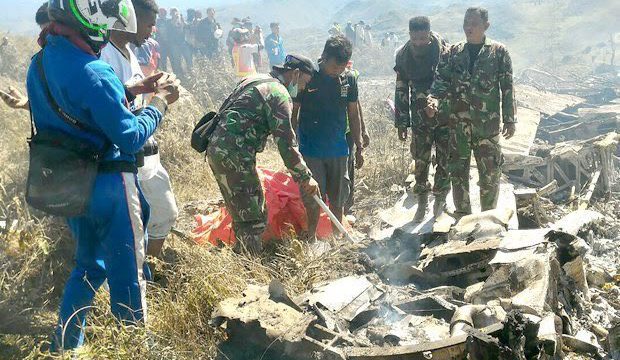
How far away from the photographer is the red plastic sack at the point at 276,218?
16.7 ft

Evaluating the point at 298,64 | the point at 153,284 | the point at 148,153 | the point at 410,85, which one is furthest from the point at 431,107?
the point at 153,284

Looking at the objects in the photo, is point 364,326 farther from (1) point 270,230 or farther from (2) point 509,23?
(2) point 509,23

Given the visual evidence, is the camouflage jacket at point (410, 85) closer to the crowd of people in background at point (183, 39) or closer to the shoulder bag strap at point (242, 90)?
the shoulder bag strap at point (242, 90)

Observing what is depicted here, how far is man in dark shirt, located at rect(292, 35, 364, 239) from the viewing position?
5172 millimetres

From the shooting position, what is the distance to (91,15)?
103 inches

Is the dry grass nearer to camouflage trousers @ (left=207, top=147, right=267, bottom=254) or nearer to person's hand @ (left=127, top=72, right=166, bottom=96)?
camouflage trousers @ (left=207, top=147, right=267, bottom=254)

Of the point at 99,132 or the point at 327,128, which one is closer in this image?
the point at 99,132

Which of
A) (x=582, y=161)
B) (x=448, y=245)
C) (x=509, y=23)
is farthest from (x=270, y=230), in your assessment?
(x=509, y=23)

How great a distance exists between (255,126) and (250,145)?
16 centimetres

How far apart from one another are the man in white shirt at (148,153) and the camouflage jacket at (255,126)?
57 centimetres

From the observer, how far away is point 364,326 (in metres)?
3.32

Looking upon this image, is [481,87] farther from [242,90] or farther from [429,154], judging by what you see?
[242,90]

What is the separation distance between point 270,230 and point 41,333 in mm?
2166

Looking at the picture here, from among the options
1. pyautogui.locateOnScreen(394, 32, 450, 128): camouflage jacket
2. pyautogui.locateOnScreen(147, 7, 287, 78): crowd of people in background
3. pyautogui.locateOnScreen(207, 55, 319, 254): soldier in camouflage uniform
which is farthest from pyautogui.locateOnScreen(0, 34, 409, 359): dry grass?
pyautogui.locateOnScreen(147, 7, 287, 78): crowd of people in background
